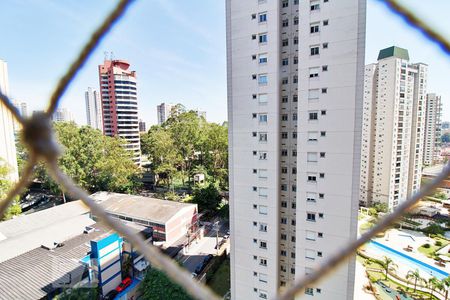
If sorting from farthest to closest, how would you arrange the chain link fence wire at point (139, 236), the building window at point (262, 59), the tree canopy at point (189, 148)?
the tree canopy at point (189, 148) < the building window at point (262, 59) < the chain link fence wire at point (139, 236)

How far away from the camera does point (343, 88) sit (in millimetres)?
5840

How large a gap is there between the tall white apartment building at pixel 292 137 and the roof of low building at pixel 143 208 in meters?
4.93

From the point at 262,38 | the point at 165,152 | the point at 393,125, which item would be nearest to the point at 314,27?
the point at 262,38

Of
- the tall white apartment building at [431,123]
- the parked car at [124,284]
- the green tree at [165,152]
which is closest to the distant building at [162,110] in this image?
the green tree at [165,152]

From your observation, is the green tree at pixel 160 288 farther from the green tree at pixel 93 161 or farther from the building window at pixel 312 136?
the green tree at pixel 93 161

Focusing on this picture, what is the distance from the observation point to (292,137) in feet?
23.0

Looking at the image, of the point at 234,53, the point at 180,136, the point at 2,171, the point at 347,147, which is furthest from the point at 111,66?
the point at 347,147

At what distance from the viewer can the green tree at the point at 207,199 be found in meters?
14.2

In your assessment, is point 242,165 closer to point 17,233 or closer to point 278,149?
point 278,149

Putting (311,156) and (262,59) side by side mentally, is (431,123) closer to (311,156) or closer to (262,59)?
(311,156)

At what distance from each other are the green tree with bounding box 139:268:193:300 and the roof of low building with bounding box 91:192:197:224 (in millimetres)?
3776

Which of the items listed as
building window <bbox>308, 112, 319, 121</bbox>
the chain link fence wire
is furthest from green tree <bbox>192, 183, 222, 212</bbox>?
the chain link fence wire

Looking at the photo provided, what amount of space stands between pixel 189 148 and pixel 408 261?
14.4 metres

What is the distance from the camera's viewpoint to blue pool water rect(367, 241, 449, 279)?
11.4 metres
